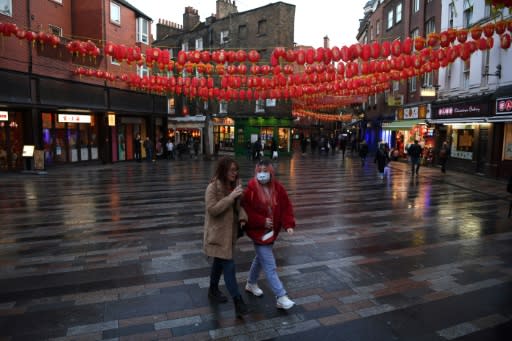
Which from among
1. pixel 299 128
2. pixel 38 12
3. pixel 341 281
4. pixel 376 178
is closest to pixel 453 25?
pixel 376 178

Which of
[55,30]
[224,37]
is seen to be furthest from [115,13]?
[224,37]

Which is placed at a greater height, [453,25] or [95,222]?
[453,25]

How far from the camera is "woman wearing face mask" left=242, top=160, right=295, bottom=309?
13.9 ft

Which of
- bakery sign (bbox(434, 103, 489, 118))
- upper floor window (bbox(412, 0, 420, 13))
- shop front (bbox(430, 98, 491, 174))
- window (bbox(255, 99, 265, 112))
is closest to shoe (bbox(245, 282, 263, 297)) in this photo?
shop front (bbox(430, 98, 491, 174))

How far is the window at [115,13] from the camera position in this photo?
23584 mm

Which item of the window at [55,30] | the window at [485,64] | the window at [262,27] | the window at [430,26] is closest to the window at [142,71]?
the window at [55,30]

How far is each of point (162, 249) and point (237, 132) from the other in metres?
29.4

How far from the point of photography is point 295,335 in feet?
12.8

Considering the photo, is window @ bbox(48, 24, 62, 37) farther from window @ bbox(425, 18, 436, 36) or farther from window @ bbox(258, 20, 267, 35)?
window @ bbox(425, 18, 436, 36)

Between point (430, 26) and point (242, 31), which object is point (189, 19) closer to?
point (242, 31)

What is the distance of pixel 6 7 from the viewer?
1712 centimetres

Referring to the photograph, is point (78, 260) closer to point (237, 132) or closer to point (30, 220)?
point (30, 220)

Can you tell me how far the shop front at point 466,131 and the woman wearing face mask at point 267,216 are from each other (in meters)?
16.4

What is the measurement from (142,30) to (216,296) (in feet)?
85.4
